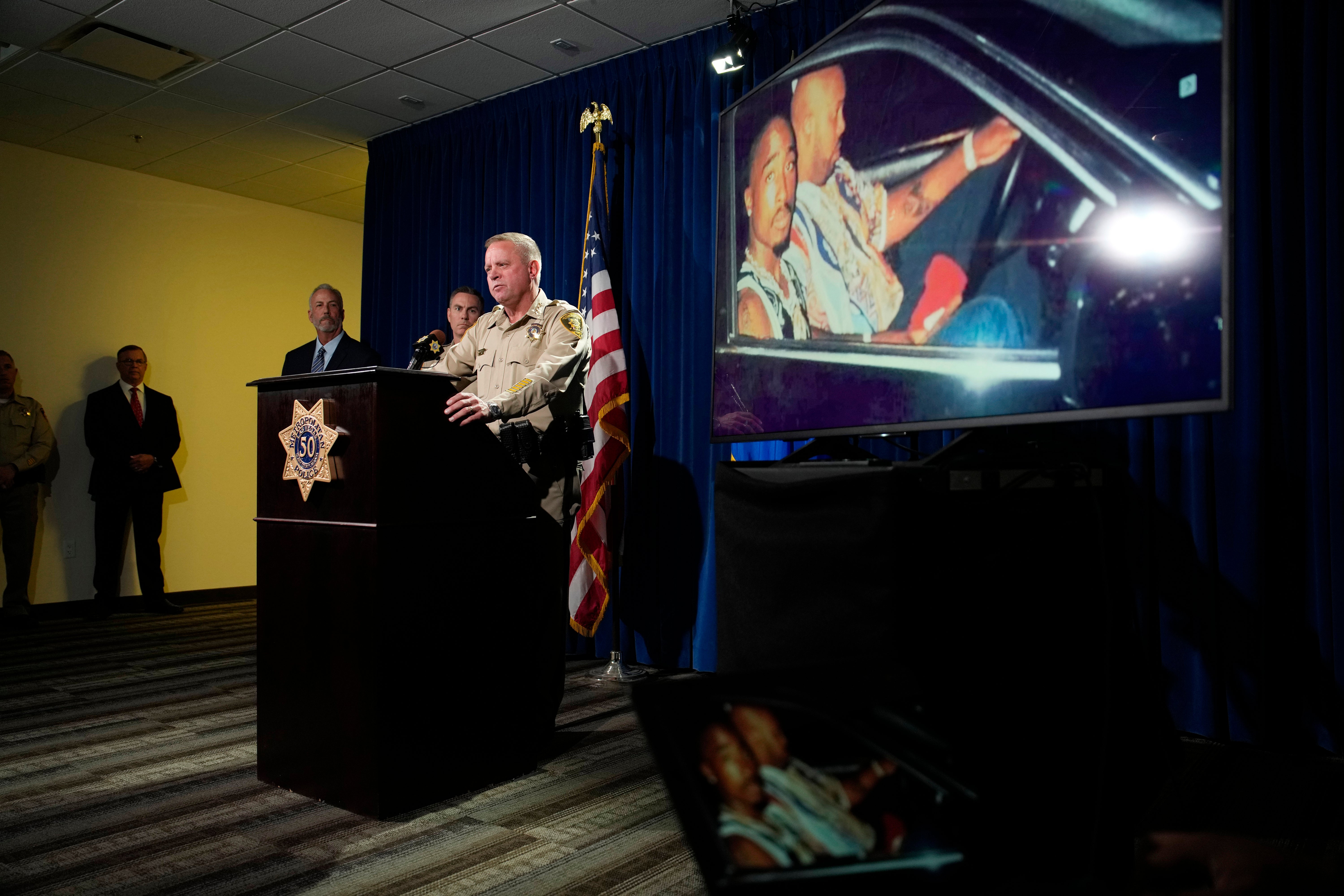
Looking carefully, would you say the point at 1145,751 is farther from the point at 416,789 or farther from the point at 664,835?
the point at 416,789

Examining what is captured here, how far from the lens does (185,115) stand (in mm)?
5512

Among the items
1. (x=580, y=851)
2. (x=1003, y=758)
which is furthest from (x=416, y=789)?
(x=1003, y=758)

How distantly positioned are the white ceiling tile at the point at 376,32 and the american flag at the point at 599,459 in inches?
57.9

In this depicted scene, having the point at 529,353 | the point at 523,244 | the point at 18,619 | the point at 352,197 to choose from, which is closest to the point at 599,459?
the point at 529,353

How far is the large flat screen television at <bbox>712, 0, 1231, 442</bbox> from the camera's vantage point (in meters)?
1.25

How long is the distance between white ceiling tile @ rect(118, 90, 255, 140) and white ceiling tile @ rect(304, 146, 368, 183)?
65cm

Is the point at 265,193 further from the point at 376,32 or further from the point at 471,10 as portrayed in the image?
the point at 471,10

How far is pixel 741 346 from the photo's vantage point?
212 cm

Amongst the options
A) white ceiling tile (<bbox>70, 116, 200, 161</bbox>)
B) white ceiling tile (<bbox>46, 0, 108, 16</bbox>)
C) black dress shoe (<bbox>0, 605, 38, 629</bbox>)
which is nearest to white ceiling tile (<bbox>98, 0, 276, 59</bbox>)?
white ceiling tile (<bbox>46, 0, 108, 16</bbox>)

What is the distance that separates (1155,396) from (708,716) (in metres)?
0.78

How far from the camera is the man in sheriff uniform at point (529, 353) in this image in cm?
276

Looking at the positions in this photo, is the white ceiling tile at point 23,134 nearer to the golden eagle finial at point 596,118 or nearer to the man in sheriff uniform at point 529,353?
the golden eagle finial at point 596,118

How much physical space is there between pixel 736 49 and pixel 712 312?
3.59 feet

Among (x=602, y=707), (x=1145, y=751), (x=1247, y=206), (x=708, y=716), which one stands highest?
(x=1247, y=206)
